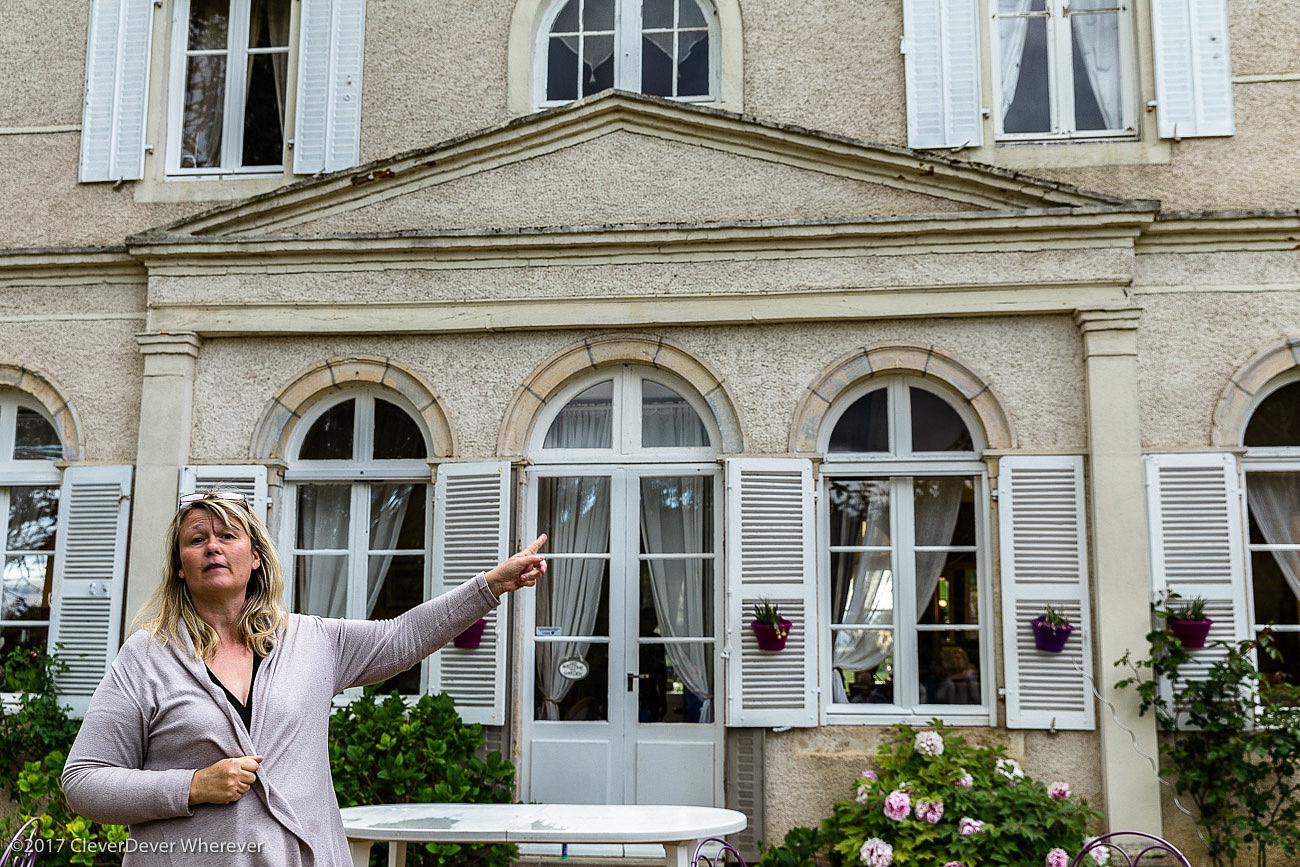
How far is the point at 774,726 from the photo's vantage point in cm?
614

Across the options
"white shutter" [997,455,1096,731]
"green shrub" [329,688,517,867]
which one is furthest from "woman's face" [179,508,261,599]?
"white shutter" [997,455,1096,731]

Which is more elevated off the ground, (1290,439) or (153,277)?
(153,277)

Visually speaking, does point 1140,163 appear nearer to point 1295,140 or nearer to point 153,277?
point 1295,140

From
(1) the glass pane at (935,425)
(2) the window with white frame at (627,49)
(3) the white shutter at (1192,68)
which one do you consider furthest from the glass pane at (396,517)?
(3) the white shutter at (1192,68)

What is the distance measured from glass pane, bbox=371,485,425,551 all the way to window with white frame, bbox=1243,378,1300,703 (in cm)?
452

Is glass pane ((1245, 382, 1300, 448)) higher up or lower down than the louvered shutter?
higher up

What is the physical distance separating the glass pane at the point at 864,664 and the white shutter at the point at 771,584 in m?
0.24

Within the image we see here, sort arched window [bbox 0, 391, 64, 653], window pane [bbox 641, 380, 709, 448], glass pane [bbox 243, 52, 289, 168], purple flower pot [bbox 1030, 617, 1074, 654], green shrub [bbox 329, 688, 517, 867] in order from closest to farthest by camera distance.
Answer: green shrub [bbox 329, 688, 517, 867], purple flower pot [bbox 1030, 617, 1074, 654], window pane [bbox 641, 380, 709, 448], arched window [bbox 0, 391, 64, 653], glass pane [bbox 243, 52, 289, 168]

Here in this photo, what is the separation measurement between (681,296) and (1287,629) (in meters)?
3.64

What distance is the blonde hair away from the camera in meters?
2.45

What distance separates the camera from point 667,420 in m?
6.66

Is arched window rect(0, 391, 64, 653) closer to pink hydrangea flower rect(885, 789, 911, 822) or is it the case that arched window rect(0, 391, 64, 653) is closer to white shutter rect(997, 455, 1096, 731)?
pink hydrangea flower rect(885, 789, 911, 822)

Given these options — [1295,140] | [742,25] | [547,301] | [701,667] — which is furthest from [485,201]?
[1295,140]

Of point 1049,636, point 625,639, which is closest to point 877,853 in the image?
point 1049,636
